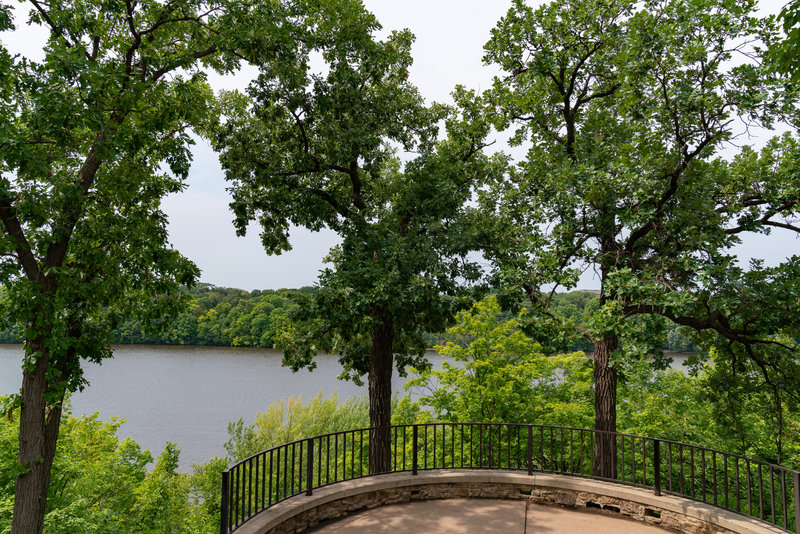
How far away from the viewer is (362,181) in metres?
13.2

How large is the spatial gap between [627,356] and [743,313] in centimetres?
253

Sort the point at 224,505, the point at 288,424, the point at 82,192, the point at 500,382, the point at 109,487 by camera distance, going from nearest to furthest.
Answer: the point at 224,505, the point at 82,192, the point at 500,382, the point at 109,487, the point at 288,424

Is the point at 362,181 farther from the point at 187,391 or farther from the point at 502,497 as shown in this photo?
the point at 187,391

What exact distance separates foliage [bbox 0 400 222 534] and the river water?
3974 mm

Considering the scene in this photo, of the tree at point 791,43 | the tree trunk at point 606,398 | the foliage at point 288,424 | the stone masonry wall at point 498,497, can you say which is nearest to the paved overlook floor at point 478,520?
the stone masonry wall at point 498,497

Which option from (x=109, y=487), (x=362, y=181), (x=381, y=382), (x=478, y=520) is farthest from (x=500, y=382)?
(x=109, y=487)

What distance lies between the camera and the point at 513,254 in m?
10.7

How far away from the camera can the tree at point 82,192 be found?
787cm

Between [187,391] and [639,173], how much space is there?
37.0 meters

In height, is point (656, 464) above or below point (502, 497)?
above

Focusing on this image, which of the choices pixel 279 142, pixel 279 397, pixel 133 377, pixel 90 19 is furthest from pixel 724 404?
pixel 133 377

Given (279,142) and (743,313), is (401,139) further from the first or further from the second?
(743,313)

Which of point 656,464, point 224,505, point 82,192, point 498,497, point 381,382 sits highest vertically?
point 82,192

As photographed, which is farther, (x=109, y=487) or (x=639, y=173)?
(x=109, y=487)
